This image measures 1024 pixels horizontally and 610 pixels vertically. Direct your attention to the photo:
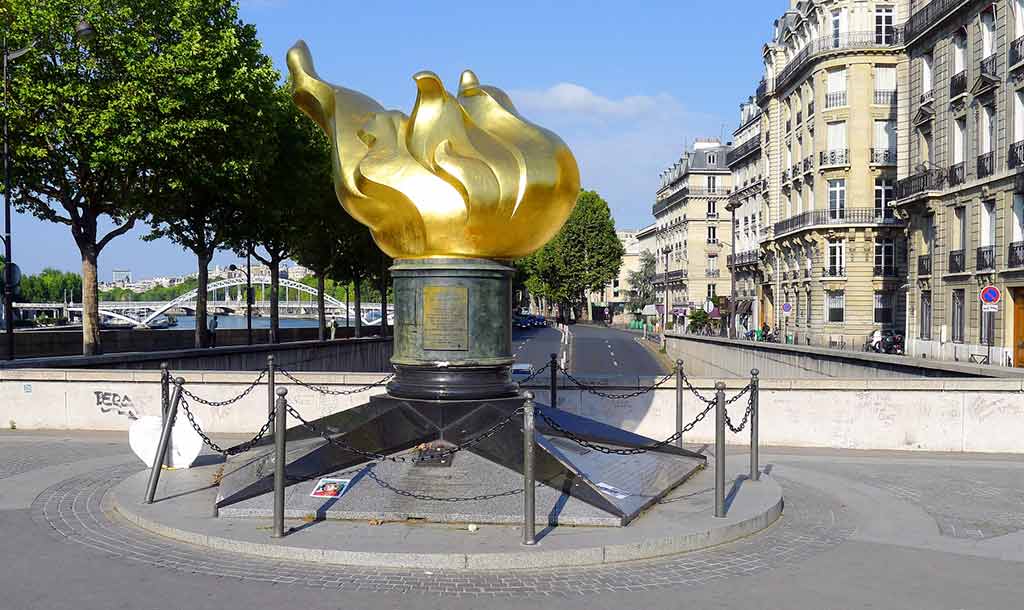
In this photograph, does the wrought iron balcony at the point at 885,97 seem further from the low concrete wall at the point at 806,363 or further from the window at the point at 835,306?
the low concrete wall at the point at 806,363

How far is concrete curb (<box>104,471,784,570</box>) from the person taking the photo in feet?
26.6

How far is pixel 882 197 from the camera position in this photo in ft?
173

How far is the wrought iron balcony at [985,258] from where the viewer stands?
31594 millimetres

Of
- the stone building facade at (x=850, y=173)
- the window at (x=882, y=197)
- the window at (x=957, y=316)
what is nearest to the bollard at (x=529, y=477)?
the window at (x=957, y=316)

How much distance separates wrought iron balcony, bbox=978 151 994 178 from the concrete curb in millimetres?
27583

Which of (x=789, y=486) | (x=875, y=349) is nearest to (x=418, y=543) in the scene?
(x=789, y=486)

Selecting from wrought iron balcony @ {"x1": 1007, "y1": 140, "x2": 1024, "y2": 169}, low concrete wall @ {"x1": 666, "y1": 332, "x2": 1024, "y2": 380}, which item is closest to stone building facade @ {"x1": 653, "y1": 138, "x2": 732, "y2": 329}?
low concrete wall @ {"x1": 666, "y1": 332, "x2": 1024, "y2": 380}

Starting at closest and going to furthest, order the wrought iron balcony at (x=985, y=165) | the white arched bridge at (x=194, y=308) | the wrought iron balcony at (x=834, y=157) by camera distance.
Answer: the wrought iron balcony at (x=985, y=165), the wrought iron balcony at (x=834, y=157), the white arched bridge at (x=194, y=308)

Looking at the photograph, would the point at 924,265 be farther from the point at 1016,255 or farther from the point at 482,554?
the point at 482,554

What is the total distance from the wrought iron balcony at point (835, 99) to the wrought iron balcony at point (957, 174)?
63.3 feet

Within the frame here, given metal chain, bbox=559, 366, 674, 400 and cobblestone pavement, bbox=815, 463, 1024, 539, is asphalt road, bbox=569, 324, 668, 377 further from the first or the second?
cobblestone pavement, bbox=815, 463, 1024, 539

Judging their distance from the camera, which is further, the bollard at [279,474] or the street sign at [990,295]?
the street sign at [990,295]

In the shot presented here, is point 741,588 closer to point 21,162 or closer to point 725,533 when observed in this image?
point 725,533

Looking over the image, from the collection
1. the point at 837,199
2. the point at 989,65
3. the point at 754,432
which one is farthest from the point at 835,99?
the point at 754,432
